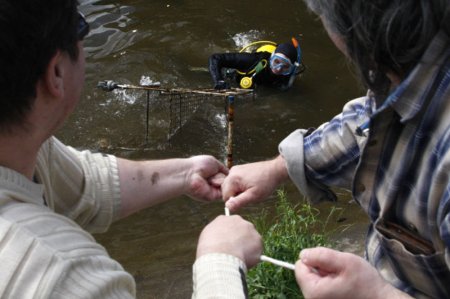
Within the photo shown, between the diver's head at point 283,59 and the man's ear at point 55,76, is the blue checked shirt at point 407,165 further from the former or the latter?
the diver's head at point 283,59

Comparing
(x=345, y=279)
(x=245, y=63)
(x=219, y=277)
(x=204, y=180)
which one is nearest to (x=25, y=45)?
(x=219, y=277)

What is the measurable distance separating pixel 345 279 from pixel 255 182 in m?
0.72

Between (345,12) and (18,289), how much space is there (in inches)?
37.7

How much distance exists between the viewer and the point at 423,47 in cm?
131

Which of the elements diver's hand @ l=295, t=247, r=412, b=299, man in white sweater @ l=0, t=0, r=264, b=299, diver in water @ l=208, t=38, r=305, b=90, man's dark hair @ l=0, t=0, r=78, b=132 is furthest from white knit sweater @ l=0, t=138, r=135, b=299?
diver in water @ l=208, t=38, r=305, b=90

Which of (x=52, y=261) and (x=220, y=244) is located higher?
(x=52, y=261)

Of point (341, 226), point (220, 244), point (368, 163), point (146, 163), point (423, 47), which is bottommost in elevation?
point (341, 226)

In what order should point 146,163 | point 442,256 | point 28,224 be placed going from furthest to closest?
point 146,163, point 442,256, point 28,224

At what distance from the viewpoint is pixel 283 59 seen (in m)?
6.75

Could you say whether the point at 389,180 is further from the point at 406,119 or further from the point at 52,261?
the point at 52,261

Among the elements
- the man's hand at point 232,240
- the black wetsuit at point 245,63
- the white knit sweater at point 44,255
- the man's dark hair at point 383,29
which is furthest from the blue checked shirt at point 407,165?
the black wetsuit at point 245,63

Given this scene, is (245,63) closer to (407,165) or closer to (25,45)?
(407,165)

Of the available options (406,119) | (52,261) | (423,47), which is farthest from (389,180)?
(52,261)

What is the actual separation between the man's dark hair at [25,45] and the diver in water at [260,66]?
17.4ft
